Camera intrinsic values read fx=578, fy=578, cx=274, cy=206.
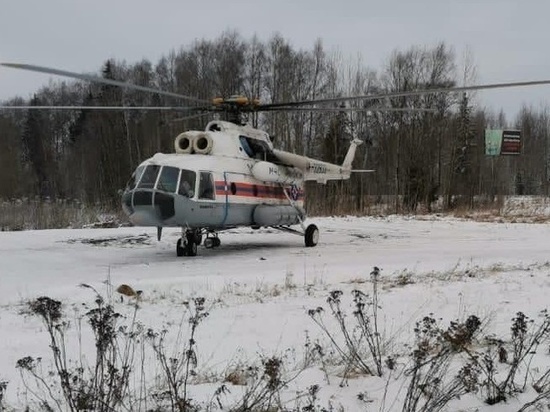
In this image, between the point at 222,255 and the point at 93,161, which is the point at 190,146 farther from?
the point at 93,161

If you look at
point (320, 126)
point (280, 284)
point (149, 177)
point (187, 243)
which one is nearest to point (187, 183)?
point (149, 177)

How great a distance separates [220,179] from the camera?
11.7m

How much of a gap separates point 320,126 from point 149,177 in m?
28.3

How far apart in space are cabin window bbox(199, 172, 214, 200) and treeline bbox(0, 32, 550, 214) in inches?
556

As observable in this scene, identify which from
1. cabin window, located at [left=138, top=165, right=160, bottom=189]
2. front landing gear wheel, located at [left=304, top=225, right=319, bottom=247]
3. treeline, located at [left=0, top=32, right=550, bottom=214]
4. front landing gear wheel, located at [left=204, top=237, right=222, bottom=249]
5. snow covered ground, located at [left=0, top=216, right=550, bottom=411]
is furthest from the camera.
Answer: treeline, located at [left=0, top=32, right=550, bottom=214]

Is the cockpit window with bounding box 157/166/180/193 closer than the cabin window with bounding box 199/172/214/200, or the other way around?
the cockpit window with bounding box 157/166/180/193

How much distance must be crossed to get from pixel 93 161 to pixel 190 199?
40.8 metres

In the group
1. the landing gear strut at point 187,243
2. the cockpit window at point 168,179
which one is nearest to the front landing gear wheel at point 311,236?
the landing gear strut at point 187,243

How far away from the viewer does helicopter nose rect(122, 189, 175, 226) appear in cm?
1049

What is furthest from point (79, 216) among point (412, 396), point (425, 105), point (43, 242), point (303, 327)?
point (425, 105)

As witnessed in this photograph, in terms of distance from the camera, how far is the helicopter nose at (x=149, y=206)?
34.4 ft

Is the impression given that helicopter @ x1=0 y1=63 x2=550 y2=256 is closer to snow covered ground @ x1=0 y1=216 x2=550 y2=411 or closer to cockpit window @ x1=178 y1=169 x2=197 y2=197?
cockpit window @ x1=178 y1=169 x2=197 y2=197

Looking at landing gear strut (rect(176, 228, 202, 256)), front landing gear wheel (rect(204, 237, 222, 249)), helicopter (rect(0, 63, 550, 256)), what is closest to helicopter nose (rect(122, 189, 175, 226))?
helicopter (rect(0, 63, 550, 256))

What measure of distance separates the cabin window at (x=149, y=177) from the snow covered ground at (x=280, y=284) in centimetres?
142
